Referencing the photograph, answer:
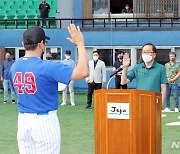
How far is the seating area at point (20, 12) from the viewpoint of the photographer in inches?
1048

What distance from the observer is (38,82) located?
572 centimetres

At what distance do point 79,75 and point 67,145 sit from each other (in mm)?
5377

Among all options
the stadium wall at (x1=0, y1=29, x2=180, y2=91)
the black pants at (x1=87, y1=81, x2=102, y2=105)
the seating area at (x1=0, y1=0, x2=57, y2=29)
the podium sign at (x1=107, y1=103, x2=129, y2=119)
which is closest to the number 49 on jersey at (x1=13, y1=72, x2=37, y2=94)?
the podium sign at (x1=107, y1=103, x2=129, y2=119)

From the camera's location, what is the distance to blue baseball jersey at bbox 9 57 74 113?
18.5 feet

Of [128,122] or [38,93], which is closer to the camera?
[38,93]

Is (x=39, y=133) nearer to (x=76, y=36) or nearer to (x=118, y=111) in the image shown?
(x=76, y=36)

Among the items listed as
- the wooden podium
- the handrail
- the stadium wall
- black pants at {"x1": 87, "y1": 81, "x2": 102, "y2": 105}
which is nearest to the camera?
the wooden podium

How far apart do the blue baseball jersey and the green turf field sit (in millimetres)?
4357

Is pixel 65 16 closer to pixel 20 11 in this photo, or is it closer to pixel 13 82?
pixel 20 11

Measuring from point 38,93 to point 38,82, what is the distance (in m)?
0.11

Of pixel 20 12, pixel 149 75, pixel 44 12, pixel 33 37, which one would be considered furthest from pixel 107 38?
pixel 33 37

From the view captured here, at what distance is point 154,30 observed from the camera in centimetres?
2445

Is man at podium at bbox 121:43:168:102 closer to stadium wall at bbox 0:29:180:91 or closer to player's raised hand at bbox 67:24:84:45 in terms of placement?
player's raised hand at bbox 67:24:84:45

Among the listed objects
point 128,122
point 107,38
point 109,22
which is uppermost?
point 109,22
